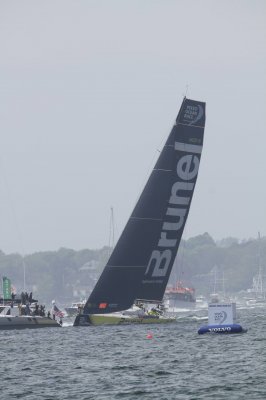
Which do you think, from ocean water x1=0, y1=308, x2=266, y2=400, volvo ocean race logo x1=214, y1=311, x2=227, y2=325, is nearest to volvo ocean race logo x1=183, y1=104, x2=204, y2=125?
ocean water x1=0, y1=308, x2=266, y2=400

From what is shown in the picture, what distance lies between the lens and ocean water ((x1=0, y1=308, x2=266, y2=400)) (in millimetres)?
40562

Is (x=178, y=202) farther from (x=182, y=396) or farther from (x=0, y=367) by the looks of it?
(x=182, y=396)

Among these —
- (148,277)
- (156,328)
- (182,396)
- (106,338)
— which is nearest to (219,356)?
(182,396)

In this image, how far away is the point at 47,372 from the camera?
1887 inches

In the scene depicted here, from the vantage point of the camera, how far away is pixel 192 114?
80000 millimetres

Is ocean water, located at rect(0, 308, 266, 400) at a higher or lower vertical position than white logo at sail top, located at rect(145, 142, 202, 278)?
lower

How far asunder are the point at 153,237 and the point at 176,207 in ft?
9.64

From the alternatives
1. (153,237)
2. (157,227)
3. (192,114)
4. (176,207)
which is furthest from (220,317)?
(192,114)

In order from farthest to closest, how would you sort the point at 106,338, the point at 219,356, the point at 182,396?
the point at 106,338
the point at 219,356
the point at 182,396

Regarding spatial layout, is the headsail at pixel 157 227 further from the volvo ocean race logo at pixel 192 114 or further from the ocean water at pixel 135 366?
the ocean water at pixel 135 366

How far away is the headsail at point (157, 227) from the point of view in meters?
77.9

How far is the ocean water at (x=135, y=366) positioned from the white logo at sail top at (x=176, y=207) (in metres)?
9.64

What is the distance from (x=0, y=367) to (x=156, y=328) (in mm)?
24324

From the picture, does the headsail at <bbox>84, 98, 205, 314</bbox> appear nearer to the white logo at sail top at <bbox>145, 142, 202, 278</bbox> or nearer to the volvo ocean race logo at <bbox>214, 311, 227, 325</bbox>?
the white logo at sail top at <bbox>145, 142, 202, 278</bbox>
